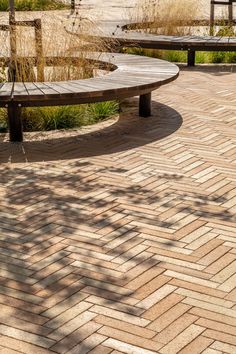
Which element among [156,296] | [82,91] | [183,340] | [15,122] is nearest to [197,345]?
[183,340]

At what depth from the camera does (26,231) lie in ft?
14.8

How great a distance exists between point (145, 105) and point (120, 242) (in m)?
3.45

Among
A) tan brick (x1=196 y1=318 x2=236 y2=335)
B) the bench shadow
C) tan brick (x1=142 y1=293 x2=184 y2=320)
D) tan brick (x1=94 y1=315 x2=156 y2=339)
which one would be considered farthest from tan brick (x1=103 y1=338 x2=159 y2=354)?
the bench shadow

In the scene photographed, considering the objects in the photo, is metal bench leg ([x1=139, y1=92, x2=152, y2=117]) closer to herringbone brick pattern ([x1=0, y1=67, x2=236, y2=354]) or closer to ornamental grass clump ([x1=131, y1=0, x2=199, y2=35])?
herringbone brick pattern ([x1=0, y1=67, x2=236, y2=354])

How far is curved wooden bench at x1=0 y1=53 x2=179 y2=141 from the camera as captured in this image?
20.7 feet

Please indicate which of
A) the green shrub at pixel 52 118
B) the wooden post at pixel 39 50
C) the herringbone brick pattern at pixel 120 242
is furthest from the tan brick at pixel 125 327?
the wooden post at pixel 39 50

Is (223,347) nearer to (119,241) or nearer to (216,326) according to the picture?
(216,326)

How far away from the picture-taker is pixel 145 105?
7.57 meters

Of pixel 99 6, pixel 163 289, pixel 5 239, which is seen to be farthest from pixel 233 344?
pixel 99 6

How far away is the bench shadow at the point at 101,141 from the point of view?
6.23 meters

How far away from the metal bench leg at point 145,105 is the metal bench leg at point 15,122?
155 centimetres

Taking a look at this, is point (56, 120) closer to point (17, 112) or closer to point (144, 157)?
point (17, 112)

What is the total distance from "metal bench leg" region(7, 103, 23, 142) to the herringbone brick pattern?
190mm

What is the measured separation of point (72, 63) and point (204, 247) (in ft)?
13.5
